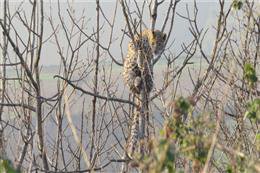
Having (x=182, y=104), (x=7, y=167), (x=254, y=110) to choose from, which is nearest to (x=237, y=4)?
(x=254, y=110)

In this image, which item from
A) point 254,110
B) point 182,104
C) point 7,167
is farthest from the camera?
point 254,110

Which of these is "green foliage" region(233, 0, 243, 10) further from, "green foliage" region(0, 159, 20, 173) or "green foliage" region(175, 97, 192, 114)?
"green foliage" region(0, 159, 20, 173)

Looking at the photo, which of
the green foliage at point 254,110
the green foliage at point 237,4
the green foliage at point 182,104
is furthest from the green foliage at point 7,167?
A: the green foliage at point 237,4

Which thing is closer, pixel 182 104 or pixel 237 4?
pixel 182 104

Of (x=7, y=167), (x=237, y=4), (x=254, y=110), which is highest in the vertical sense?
(x=237, y=4)

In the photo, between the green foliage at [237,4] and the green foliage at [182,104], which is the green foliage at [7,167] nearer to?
the green foliage at [182,104]

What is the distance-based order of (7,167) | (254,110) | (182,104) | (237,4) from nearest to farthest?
(7,167)
(182,104)
(254,110)
(237,4)

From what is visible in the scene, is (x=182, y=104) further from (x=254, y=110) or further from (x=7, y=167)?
(x=7, y=167)

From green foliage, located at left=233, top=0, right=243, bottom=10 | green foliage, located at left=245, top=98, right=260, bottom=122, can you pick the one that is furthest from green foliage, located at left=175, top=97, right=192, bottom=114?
green foliage, located at left=233, top=0, right=243, bottom=10

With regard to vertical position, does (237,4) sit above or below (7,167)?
above

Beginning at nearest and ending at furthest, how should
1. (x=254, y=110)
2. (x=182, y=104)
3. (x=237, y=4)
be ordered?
1. (x=182, y=104)
2. (x=254, y=110)
3. (x=237, y=4)

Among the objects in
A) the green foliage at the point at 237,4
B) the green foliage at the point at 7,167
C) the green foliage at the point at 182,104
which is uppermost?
the green foliage at the point at 237,4

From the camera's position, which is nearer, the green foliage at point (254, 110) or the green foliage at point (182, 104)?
the green foliage at point (182, 104)

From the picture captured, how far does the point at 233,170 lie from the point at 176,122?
0.33 m
